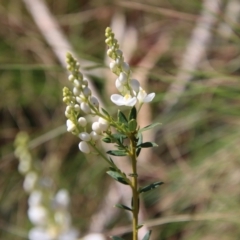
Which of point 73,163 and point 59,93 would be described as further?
point 59,93

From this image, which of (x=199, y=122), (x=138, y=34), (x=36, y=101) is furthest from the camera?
(x=138, y=34)

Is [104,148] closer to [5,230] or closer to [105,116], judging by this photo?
[5,230]

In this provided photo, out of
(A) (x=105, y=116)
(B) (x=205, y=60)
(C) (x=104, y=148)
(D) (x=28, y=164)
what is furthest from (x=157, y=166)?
(A) (x=105, y=116)

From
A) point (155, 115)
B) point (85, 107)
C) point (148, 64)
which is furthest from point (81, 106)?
point (148, 64)

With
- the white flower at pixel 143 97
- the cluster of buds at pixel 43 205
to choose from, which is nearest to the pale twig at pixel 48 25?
the cluster of buds at pixel 43 205

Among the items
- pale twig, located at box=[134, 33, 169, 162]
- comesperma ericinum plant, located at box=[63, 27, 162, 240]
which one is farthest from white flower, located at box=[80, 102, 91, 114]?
pale twig, located at box=[134, 33, 169, 162]

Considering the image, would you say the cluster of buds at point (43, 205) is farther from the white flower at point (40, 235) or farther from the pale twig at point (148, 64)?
the pale twig at point (148, 64)

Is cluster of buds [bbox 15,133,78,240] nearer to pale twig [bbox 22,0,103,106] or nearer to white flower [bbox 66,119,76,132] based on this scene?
white flower [bbox 66,119,76,132]
